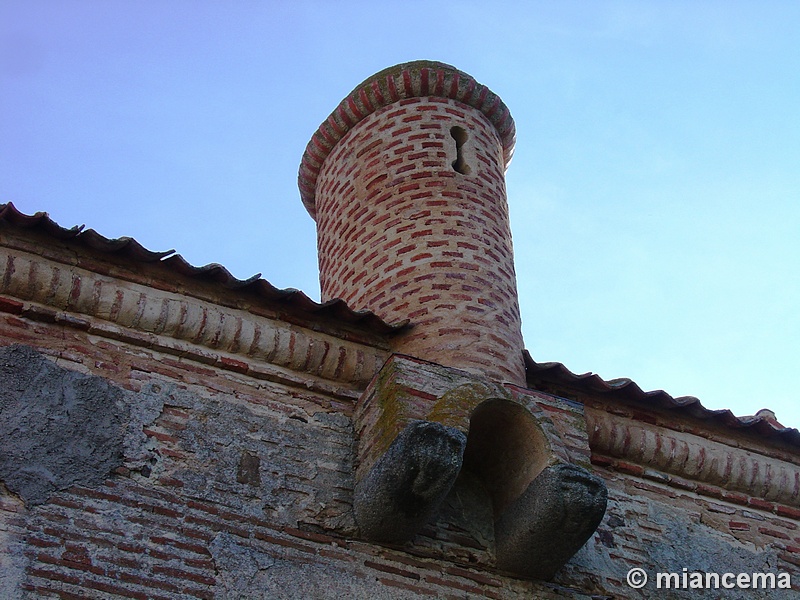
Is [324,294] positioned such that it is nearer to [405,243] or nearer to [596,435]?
[405,243]

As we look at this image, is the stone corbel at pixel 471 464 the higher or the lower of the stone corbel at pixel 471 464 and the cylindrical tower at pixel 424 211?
the lower

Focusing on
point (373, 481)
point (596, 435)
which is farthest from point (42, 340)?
point (596, 435)

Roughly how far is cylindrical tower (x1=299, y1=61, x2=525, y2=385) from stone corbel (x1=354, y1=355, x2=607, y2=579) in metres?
0.39

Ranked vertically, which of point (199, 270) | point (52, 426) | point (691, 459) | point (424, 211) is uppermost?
point (424, 211)

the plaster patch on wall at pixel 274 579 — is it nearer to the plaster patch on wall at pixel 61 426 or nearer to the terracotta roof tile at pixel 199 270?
the plaster patch on wall at pixel 61 426

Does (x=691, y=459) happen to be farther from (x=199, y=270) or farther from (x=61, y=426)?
(x=61, y=426)

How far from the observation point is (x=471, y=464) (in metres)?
5.36

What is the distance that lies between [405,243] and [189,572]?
2.55 meters

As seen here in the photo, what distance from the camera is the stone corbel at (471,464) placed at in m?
4.72

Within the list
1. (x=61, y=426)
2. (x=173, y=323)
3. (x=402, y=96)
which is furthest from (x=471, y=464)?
(x=402, y=96)

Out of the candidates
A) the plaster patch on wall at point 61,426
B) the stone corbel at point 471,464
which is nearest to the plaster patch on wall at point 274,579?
the stone corbel at point 471,464

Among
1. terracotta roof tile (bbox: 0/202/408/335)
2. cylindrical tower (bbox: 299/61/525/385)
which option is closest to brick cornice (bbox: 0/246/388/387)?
terracotta roof tile (bbox: 0/202/408/335)

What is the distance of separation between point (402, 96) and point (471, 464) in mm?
2774

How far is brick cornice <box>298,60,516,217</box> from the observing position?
708 cm
